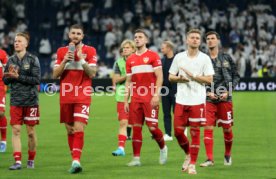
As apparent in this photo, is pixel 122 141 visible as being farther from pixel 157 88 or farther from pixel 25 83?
pixel 25 83

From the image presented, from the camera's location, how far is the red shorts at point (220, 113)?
1334 cm

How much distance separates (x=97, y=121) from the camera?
76.6 ft

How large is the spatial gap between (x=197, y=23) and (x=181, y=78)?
103 feet

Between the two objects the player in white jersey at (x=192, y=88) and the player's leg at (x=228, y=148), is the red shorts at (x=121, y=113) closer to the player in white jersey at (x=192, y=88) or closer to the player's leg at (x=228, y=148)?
the player's leg at (x=228, y=148)

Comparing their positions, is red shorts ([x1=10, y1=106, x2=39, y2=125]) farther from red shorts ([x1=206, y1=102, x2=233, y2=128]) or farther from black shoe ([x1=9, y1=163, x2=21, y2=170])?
red shorts ([x1=206, y1=102, x2=233, y2=128])

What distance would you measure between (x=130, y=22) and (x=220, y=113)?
1245 inches

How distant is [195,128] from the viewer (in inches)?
478

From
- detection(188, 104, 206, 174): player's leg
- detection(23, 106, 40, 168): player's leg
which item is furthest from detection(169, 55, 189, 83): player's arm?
detection(23, 106, 40, 168): player's leg

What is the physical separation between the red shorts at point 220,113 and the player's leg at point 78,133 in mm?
2351

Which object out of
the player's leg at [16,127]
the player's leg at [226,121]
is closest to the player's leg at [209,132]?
the player's leg at [226,121]

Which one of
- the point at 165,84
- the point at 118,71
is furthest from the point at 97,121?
the point at 118,71

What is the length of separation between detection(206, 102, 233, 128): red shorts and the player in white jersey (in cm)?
110

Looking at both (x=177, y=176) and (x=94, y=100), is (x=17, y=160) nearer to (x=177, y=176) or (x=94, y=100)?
(x=177, y=176)

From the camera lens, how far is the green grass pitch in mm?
12350
